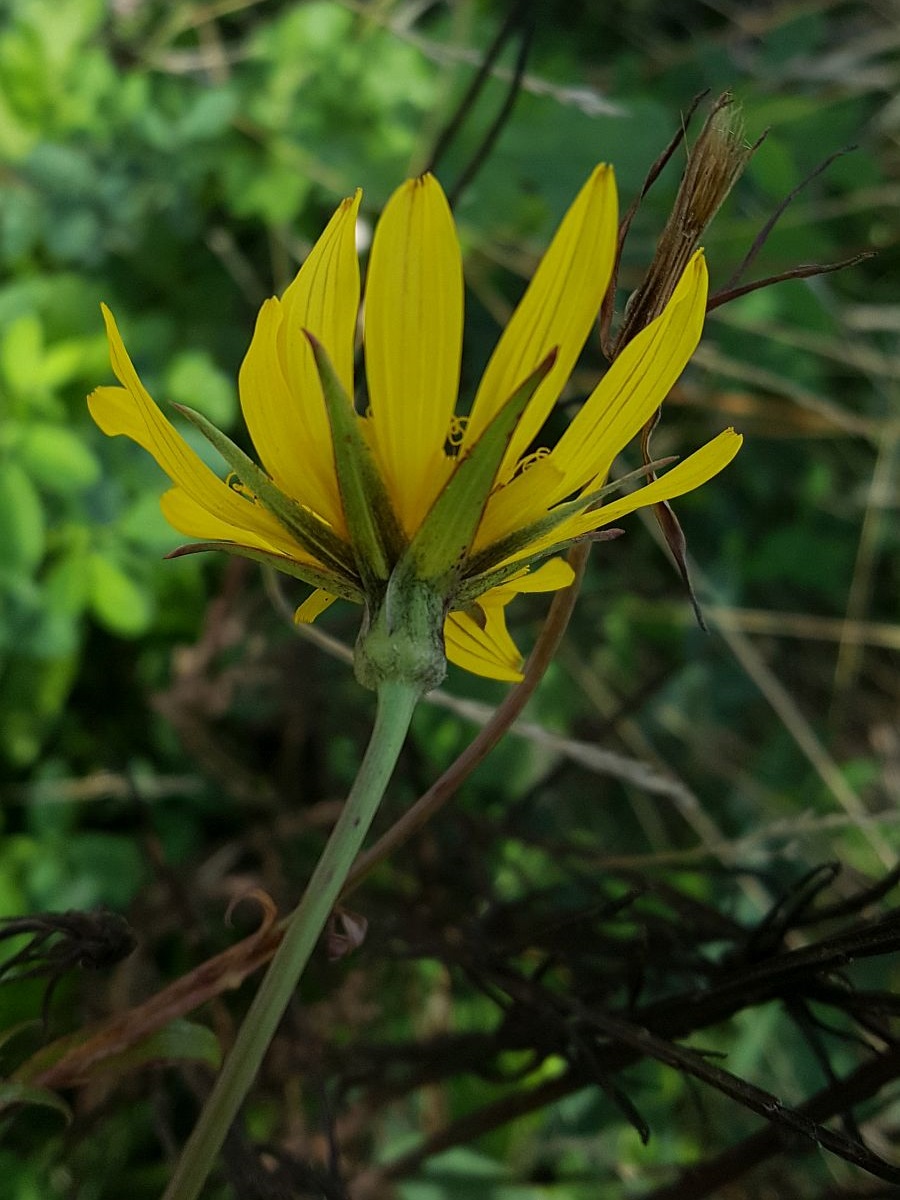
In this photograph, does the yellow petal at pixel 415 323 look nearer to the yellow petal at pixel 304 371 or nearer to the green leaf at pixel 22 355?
the yellow petal at pixel 304 371

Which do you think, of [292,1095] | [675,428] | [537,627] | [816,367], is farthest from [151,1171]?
[816,367]

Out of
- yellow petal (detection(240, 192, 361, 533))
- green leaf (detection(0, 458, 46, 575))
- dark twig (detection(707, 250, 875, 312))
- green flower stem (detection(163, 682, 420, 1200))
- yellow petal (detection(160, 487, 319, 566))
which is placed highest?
dark twig (detection(707, 250, 875, 312))

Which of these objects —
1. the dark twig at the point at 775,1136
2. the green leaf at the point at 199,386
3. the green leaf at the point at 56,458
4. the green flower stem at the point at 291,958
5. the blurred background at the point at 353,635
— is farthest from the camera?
the green leaf at the point at 199,386

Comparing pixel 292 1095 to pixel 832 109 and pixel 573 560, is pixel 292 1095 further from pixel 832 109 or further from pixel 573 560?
pixel 832 109

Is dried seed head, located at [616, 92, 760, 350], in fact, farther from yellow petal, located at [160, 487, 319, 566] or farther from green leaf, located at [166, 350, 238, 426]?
green leaf, located at [166, 350, 238, 426]

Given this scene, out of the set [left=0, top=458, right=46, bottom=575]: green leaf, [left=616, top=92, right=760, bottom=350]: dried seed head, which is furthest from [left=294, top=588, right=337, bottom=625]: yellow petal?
[left=0, top=458, right=46, bottom=575]: green leaf

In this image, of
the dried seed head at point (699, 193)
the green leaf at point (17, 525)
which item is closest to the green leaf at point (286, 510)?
the dried seed head at point (699, 193)
